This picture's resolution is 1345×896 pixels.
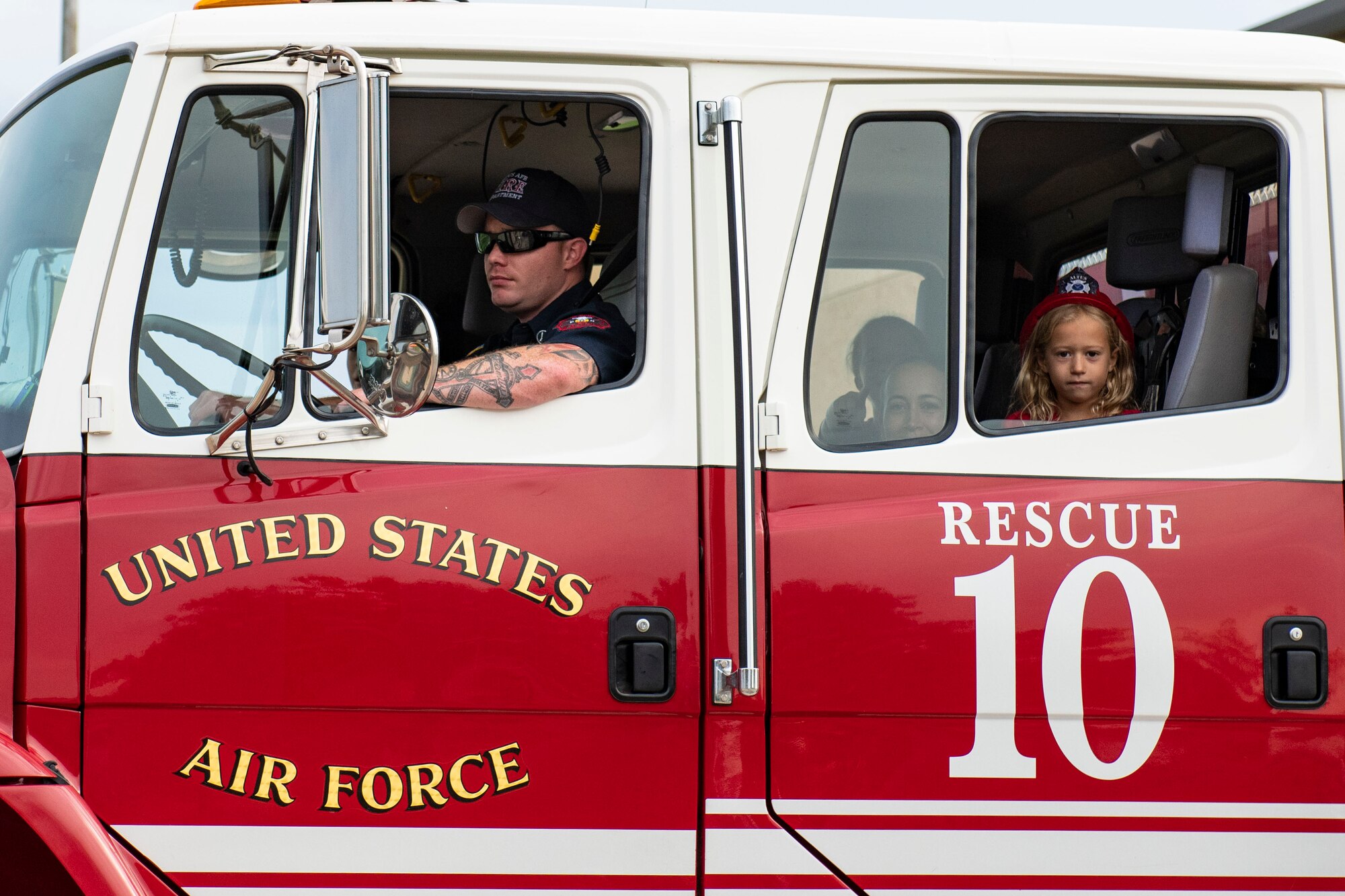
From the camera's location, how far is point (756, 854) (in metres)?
2.26

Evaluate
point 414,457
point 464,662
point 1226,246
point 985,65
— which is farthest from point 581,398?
point 1226,246

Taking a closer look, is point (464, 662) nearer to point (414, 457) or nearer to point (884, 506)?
point (414, 457)

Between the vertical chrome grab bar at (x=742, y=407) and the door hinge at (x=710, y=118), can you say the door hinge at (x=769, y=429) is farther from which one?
the door hinge at (x=710, y=118)

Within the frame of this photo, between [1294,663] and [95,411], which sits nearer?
[95,411]

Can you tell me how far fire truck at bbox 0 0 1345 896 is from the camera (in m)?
2.17

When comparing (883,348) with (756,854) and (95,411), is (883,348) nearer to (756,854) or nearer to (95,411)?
(756,854)

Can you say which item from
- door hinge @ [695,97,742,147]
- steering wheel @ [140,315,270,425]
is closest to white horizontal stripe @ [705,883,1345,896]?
steering wheel @ [140,315,270,425]

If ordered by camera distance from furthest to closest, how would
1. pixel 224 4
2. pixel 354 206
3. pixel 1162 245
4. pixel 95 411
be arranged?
pixel 1162 245
pixel 224 4
pixel 95 411
pixel 354 206

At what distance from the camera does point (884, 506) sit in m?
2.34

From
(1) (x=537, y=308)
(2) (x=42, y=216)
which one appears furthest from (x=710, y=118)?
(2) (x=42, y=216)

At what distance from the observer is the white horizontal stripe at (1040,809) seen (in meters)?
2.28

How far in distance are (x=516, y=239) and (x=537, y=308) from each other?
7.3 inches

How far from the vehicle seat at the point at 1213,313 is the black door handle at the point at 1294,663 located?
1.77 ft

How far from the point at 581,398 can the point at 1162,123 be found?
1371mm
